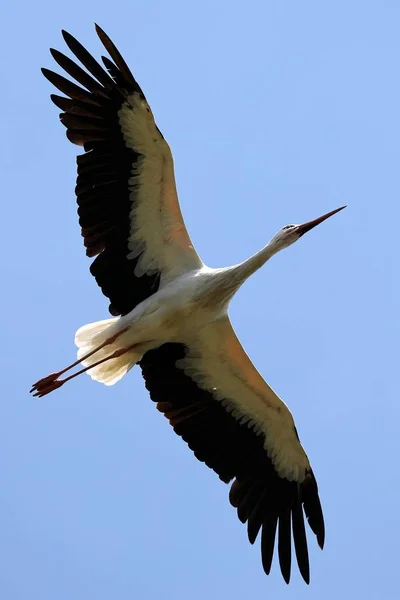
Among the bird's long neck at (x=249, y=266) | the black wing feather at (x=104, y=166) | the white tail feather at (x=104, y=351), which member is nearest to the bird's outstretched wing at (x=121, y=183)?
the black wing feather at (x=104, y=166)

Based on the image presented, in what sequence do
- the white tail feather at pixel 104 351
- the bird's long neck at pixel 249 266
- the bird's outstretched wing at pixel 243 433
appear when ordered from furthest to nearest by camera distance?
1. the bird's outstretched wing at pixel 243 433
2. the white tail feather at pixel 104 351
3. the bird's long neck at pixel 249 266

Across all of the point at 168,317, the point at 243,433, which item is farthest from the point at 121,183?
the point at 243,433

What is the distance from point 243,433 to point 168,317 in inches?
61.1

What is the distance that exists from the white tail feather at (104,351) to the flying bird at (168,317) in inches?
0.5

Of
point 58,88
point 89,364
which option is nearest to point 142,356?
point 89,364

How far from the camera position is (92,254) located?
11477mm

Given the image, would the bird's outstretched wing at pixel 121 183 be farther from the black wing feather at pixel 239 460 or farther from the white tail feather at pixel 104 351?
the black wing feather at pixel 239 460

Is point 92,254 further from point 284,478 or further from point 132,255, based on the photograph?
point 284,478

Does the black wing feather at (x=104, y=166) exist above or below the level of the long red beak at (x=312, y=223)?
above

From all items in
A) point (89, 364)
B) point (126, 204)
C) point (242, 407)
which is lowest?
point (242, 407)

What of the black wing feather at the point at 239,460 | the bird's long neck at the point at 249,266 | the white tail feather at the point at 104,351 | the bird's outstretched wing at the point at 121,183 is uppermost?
the bird's outstretched wing at the point at 121,183

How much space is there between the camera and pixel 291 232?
37.7ft

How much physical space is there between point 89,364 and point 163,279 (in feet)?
3.26

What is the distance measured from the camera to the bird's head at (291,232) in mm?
11422
